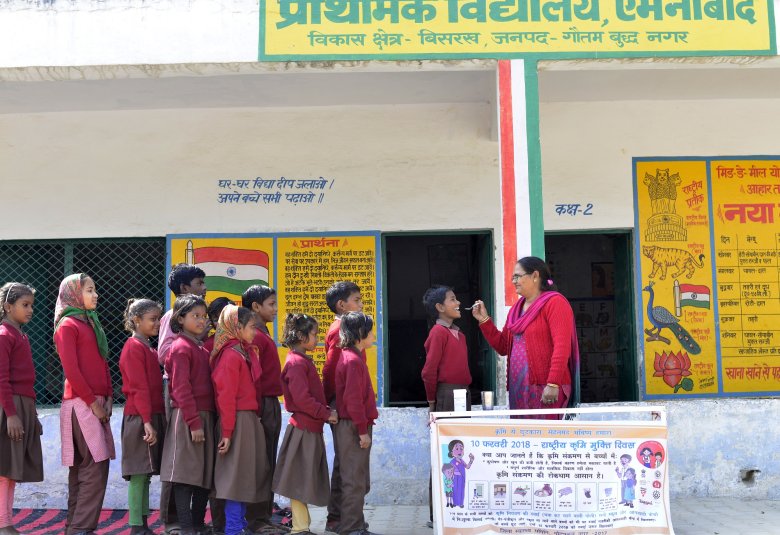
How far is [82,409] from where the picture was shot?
549cm

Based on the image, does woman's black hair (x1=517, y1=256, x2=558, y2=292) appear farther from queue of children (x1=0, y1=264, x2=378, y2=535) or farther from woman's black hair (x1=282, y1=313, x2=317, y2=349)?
woman's black hair (x1=282, y1=313, x2=317, y2=349)


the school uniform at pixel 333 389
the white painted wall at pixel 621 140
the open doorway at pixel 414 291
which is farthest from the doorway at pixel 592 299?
the school uniform at pixel 333 389

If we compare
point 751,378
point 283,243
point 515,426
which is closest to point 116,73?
point 283,243

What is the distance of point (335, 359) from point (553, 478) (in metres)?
1.71

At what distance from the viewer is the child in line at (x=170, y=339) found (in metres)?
5.45

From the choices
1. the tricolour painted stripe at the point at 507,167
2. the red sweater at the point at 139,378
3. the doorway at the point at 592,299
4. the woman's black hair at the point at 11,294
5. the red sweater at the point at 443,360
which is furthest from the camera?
the doorway at the point at 592,299

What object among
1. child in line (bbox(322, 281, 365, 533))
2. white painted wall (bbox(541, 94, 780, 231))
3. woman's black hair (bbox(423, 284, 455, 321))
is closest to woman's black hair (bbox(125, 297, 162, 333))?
child in line (bbox(322, 281, 365, 533))

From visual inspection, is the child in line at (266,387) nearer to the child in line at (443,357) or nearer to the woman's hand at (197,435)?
the woman's hand at (197,435)

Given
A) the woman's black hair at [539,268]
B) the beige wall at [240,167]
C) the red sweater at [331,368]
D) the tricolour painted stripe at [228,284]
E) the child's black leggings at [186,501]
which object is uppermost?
the beige wall at [240,167]

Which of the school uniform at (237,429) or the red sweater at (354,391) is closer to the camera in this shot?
the school uniform at (237,429)

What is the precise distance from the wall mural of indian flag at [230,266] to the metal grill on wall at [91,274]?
43cm

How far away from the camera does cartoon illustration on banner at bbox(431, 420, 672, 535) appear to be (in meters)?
4.77

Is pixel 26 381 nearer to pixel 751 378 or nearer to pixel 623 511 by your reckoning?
pixel 623 511

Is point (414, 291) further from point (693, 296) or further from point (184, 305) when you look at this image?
point (184, 305)
